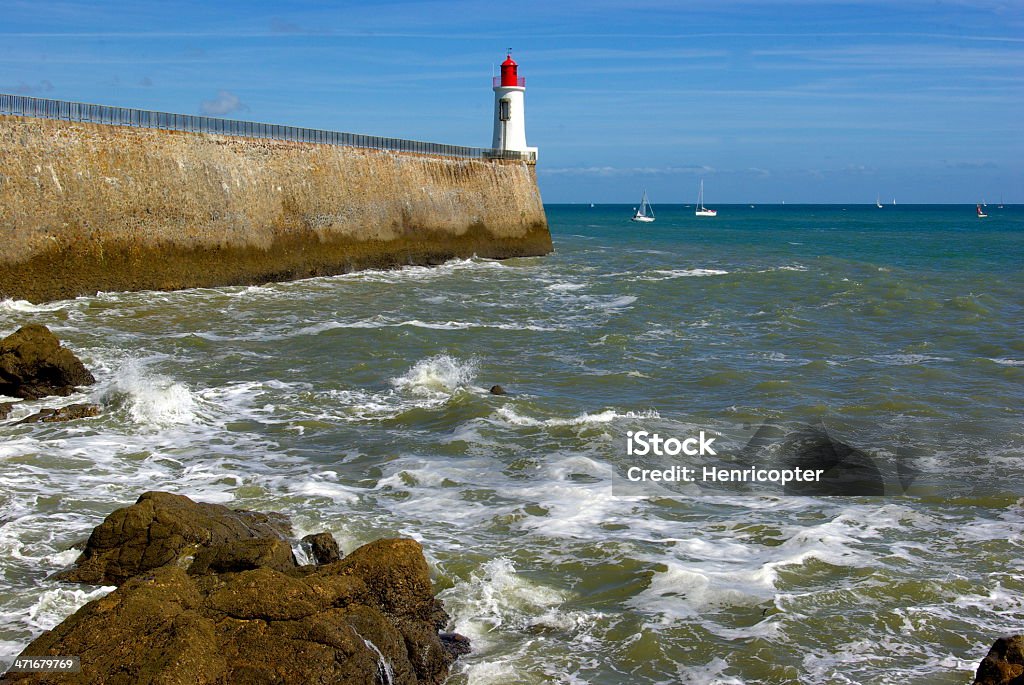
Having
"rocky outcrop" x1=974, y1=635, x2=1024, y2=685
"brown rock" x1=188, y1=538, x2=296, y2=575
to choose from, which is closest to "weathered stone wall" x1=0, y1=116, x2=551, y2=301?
"brown rock" x1=188, y1=538, x2=296, y2=575

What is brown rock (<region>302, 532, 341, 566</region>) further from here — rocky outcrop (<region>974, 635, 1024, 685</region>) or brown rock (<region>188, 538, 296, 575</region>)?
rocky outcrop (<region>974, 635, 1024, 685</region>)

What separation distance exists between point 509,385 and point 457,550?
6.91 meters

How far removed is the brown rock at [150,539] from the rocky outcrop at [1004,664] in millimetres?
4674

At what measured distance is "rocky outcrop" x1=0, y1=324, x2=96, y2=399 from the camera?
43.8 feet

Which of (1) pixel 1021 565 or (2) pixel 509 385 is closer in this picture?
(1) pixel 1021 565

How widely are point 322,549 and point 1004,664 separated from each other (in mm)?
4684

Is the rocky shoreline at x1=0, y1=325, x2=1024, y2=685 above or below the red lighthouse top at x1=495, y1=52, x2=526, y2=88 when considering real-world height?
below

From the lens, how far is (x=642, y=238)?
6519 centimetres

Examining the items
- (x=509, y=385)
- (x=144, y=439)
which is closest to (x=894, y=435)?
(x=509, y=385)

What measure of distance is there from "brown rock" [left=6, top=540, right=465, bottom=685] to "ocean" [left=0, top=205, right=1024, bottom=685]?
2.37 ft

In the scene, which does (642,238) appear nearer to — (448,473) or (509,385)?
(509,385)

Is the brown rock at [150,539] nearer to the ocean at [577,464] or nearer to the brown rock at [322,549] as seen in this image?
the ocean at [577,464]

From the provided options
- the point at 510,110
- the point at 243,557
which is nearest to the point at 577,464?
the point at 243,557

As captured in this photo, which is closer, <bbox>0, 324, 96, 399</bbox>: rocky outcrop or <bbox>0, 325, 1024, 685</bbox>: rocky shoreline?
<bbox>0, 325, 1024, 685</bbox>: rocky shoreline
